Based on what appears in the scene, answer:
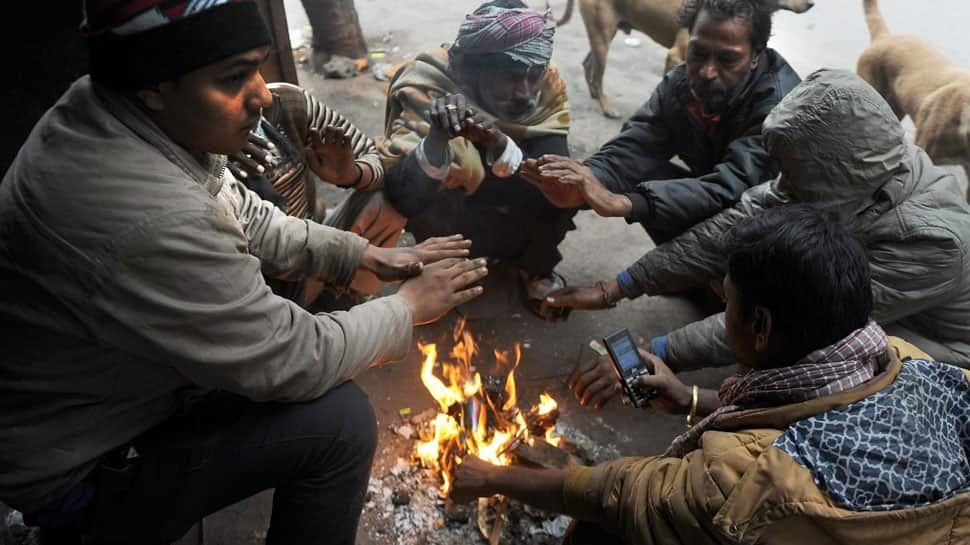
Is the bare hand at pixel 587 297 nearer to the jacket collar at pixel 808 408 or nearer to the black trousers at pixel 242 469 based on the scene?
the black trousers at pixel 242 469

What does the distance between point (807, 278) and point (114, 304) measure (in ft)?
5.91

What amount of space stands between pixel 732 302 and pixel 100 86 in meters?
1.85

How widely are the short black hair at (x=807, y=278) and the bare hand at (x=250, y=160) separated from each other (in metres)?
2.18

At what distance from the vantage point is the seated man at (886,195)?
8.68 ft

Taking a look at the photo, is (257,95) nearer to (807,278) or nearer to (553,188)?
(807,278)

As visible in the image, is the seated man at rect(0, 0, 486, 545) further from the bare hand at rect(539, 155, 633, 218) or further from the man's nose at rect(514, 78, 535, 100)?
the man's nose at rect(514, 78, 535, 100)

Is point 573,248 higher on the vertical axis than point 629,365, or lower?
lower

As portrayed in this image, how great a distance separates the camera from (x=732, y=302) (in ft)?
6.34

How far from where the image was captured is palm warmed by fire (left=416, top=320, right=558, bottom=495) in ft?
10.4

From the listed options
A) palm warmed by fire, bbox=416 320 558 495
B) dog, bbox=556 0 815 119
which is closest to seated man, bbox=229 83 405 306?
palm warmed by fire, bbox=416 320 558 495

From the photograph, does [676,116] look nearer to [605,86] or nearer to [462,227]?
[462,227]

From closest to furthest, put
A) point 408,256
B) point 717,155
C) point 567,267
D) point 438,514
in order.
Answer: point 408,256 < point 438,514 < point 717,155 < point 567,267

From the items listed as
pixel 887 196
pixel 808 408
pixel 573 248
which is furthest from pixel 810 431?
pixel 573 248

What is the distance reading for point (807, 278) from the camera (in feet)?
5.71
